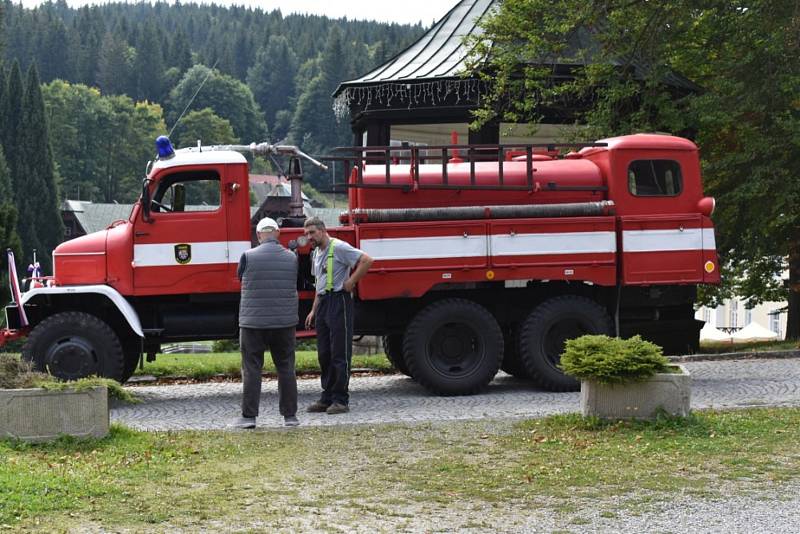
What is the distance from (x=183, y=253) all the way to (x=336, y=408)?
277cm

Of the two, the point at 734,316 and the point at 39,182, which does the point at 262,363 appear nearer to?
the point at 734,316

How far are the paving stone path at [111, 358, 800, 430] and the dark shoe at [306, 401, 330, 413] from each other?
0.12 m

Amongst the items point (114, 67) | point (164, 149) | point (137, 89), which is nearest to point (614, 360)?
point (164, 149)

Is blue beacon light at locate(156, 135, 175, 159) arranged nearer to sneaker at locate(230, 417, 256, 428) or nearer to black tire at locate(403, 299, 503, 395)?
black tire at locate(403, 299, 503, 395)

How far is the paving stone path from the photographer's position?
1222 centimetres

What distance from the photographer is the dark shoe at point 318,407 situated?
12.6m

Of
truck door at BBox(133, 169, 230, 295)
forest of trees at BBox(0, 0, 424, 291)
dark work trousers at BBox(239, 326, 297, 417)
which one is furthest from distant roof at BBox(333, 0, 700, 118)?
forest of trees at BBox(0, 0, 424, 291)

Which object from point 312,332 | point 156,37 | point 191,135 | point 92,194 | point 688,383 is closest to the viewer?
point 688,383

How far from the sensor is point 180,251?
1410 centimetres

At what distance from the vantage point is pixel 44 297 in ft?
46.1

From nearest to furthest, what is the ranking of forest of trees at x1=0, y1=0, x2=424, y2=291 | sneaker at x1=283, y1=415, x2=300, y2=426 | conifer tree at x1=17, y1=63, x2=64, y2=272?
1. sneaker at x1=283, y1=415, x2=300, y2=426
2. conifer tree at x1=17, y1=63, x2=64, y2=272
3. forest of trees at x1=0, y1=0, x2=424, y2=291

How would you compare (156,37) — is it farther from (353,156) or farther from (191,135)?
(353,156)

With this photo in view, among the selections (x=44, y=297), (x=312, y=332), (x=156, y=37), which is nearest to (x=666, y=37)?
(x=312, y=332)

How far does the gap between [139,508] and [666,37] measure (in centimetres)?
1582
